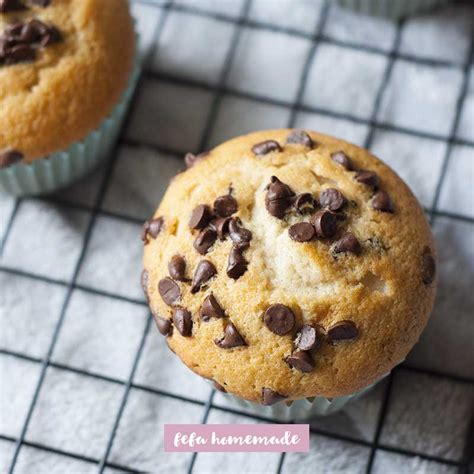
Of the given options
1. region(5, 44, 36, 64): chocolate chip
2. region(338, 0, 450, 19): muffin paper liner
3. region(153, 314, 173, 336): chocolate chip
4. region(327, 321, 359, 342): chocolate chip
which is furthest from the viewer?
region(338, 0, 450, 19): muffin paper liner

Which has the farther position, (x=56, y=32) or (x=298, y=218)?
(x=56, y=32)

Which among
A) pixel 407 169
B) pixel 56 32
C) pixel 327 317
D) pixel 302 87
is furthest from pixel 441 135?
pixel 56 32

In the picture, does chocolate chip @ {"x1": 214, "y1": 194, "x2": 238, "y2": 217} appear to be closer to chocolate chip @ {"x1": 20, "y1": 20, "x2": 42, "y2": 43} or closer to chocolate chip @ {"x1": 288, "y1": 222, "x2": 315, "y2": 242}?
chocolate chip @ {"x1": 288, "y1": 222, "x2": 315, "y2": 242}

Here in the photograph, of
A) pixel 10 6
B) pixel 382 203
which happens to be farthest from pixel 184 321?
pixel 10 6

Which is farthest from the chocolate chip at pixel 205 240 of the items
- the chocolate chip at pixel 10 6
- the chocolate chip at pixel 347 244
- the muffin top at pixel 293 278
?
the chocolate chip at pixel 10 6

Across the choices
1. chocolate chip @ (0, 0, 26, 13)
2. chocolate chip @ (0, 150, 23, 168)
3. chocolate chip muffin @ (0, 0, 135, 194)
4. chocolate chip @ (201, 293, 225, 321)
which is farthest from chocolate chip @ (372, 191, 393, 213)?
chocolate chip @ (0, 0, 26, 13)

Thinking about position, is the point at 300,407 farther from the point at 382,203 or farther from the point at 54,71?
the point at 54,71

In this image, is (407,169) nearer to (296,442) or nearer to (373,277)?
(373,277)
